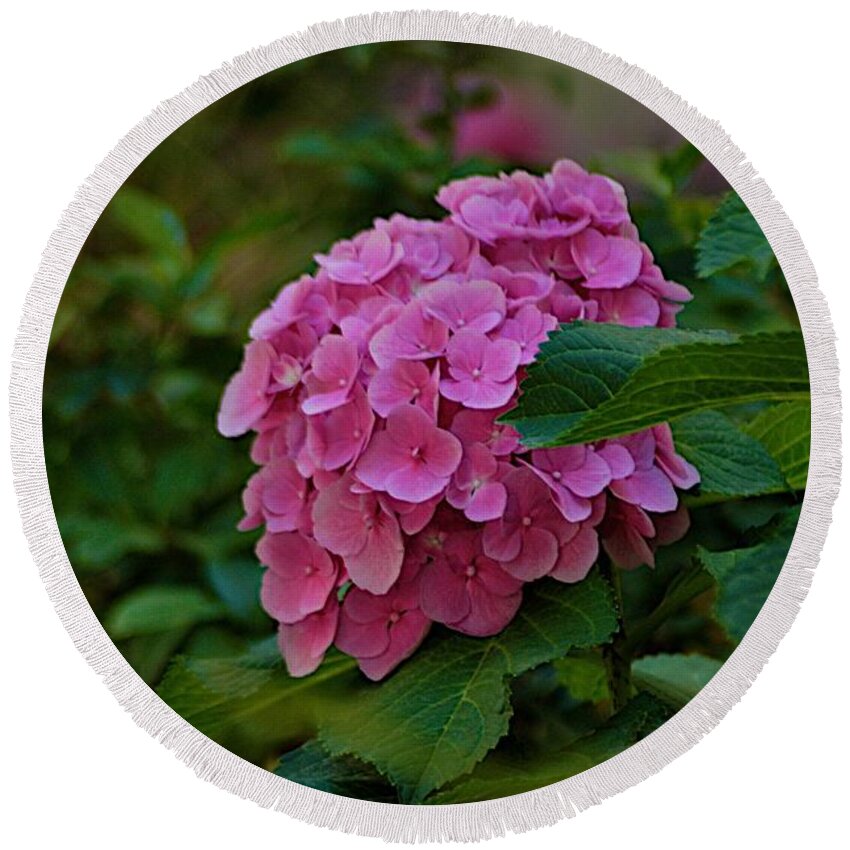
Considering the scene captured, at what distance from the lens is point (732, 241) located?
861mm

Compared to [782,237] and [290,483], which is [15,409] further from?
[782,237]

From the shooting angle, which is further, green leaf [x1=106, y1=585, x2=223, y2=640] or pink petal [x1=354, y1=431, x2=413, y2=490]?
green leaf [x1=106, y1=585, x2=223, y2=640]

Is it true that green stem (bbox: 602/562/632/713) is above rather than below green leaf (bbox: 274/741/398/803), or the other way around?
above

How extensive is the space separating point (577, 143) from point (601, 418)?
0.39m

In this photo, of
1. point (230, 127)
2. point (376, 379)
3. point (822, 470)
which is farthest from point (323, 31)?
point (822, 470)

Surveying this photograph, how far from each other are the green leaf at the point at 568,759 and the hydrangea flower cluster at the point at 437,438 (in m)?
0.13

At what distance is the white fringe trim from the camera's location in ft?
2.71

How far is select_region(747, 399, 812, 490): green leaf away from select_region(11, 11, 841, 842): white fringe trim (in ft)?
0.04

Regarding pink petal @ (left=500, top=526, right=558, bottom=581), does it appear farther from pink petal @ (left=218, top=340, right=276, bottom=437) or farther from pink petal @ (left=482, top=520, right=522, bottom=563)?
pink petal @ (left=218, top=340, right=276, bottom=437)

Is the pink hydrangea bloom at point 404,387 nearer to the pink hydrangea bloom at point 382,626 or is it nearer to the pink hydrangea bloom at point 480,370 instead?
the pink hydrangea bloom at point 480,370

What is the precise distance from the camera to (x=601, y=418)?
675 millimetres

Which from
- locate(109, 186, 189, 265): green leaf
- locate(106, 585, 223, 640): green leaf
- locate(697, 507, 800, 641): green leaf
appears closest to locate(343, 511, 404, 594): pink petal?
locate(697, 507, 800, 641): green leaf

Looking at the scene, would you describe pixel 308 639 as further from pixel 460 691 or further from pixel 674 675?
pixel 674 675

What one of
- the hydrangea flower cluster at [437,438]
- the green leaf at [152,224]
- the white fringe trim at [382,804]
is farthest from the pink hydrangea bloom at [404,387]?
the green leaf at [152,224]
